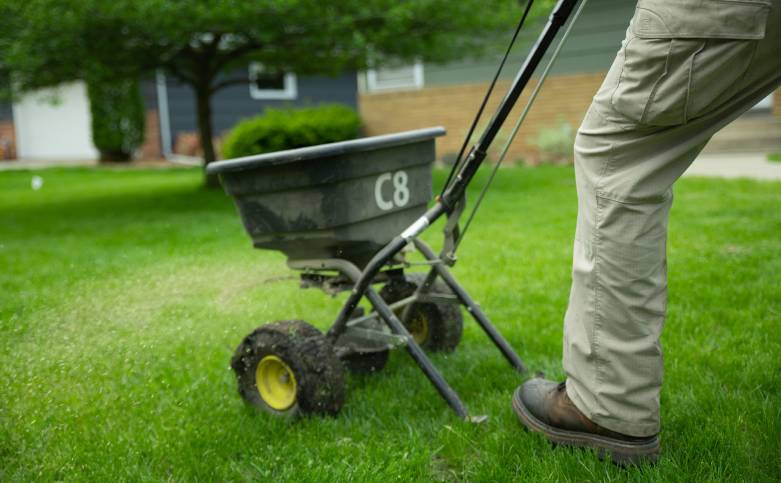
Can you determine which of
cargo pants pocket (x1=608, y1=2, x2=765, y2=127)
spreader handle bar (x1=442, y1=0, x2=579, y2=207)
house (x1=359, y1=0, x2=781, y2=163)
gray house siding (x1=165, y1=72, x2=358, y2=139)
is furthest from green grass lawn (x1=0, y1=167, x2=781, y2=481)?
gray house siding (x1=165, y1=72, x2=358, y2=139)

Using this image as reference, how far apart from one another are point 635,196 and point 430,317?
4.93ft

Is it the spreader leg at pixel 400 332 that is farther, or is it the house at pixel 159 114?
the house at pixel 159 114

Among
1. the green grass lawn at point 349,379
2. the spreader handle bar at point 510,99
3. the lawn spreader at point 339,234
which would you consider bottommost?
the green grass lawn at point 349,379

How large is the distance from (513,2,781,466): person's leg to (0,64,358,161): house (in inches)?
658

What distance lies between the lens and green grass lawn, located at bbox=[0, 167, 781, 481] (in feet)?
7.04

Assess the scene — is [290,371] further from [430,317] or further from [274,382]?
[430,317]

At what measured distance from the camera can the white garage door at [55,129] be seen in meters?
21.4

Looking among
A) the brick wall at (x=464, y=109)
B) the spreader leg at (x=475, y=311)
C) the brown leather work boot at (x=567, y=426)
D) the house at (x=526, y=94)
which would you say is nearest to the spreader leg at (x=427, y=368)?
the brown leather work boot at (x=567, y=426)

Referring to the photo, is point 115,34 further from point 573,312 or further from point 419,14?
point 573,312

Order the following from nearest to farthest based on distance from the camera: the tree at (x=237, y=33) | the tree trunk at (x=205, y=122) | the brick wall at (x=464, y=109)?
the tree at (x=237, y=33)
the tree trunk at (x=205, y=122)
the brick wall at (x=464, y=109)

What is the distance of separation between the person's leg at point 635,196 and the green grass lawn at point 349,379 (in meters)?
0.22

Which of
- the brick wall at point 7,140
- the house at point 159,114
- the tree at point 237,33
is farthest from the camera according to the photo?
the brick wall at point 7,140

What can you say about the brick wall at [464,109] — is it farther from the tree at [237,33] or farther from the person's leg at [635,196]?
the person's leg at [635,196]

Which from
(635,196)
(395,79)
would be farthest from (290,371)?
(395,79)
